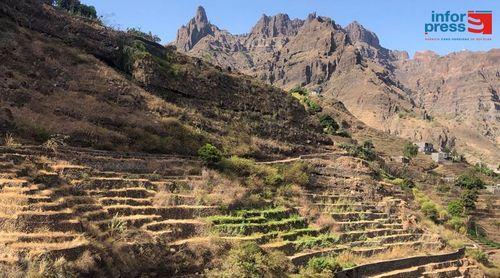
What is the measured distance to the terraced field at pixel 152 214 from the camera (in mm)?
12812

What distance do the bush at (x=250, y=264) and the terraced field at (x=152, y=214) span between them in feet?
3.13

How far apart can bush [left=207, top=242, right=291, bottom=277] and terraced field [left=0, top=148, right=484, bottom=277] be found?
0.95 meters

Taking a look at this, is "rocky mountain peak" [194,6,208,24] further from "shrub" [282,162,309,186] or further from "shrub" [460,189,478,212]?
"shrub" [282,162,309,186]

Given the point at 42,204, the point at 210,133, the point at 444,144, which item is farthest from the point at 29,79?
the point at 444,144

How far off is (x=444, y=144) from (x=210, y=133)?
107 m

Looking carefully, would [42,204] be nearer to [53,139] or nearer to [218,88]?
[53,139]

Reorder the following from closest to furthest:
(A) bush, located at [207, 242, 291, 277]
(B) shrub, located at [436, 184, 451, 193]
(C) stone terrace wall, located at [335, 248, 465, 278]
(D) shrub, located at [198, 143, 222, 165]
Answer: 1. (A) bush, located at [207, 242, 291, 277]
2. (C) stone terrace wall, located at [335, 248, 465, 278]
3. (D) shrub, located at [198, 143, 222, 165]
4. (B) shrub, located at [436, 184, 451, 193]

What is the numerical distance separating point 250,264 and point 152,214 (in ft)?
12.4

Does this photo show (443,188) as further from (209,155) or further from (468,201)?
(209,155)

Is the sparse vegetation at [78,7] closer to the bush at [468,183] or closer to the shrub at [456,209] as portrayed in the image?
the shrub at [456,209]


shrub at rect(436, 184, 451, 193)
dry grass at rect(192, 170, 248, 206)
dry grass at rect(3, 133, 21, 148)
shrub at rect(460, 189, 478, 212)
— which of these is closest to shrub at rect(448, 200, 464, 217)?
shrub at rect(460, 189, 478, 212)

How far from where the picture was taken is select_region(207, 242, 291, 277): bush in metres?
15.3

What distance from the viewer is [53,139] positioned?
63.6 ft

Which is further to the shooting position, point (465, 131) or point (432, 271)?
point (465, 131)
